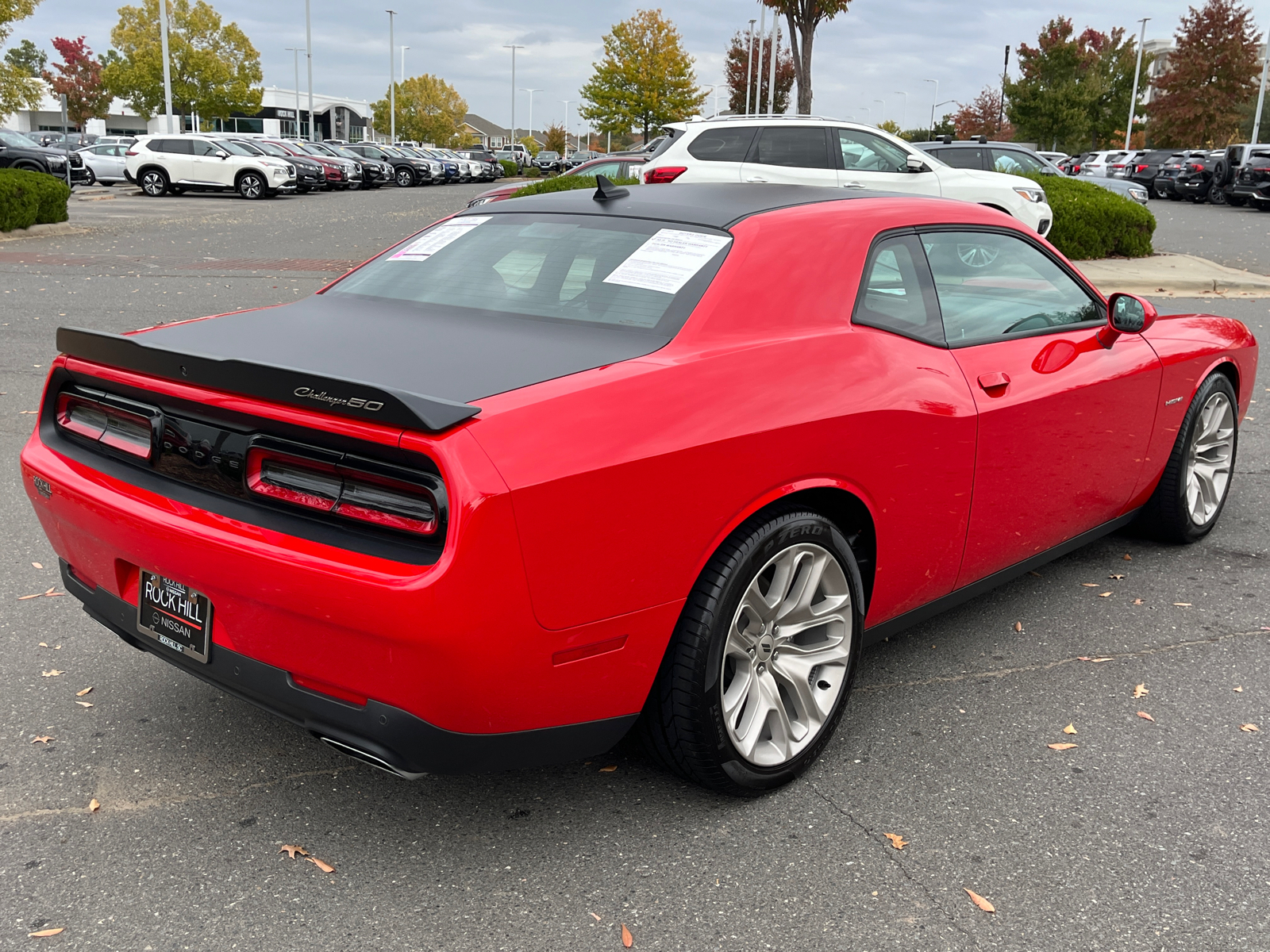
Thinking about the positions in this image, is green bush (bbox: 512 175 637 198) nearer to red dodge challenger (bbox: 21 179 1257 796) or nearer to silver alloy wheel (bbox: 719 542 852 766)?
red dodge challenger (bbox: 21 179 1257 796)

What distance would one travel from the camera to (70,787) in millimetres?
2924

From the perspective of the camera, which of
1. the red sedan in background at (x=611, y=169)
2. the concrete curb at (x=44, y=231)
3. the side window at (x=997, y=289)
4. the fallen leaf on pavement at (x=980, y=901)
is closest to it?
the fallen leaf on pavement at (x=980, y=901)

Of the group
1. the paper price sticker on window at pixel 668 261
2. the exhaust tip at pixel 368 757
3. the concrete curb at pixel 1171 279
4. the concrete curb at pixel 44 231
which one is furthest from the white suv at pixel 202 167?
the exhaust tip at pixel 368 757

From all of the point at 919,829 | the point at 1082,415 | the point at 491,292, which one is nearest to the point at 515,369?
the point at 491,292

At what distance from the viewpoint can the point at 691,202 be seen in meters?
3.45

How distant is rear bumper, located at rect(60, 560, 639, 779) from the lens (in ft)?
7.73

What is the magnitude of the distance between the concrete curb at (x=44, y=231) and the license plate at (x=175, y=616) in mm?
18260

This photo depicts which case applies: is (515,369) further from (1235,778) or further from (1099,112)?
(1099,112)

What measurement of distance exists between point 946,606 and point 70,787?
8.70 ft

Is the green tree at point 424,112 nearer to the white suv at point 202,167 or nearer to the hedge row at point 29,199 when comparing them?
the white suv at point 202,167

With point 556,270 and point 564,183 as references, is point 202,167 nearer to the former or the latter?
point 564,183

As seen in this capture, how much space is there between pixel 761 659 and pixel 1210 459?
10.3ft

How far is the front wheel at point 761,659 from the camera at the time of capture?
2648mm

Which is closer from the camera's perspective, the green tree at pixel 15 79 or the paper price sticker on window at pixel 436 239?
the paper price sticker on window at pixel 436 239
